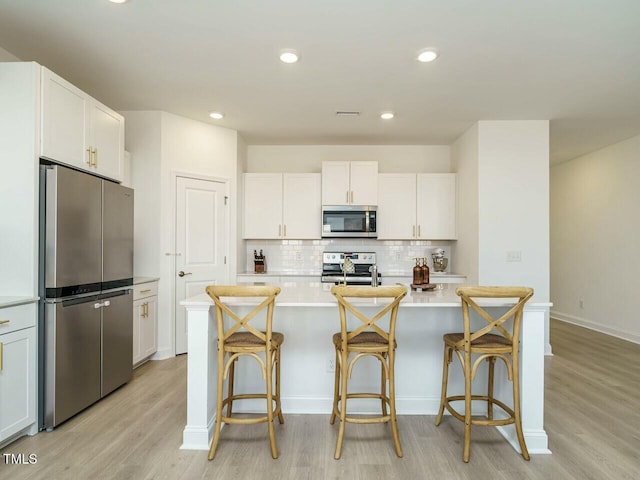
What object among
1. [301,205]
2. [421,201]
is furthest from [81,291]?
[421,201]

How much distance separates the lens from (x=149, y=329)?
3.85 m

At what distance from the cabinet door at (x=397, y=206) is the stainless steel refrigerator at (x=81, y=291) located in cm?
306

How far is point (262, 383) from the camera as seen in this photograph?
269cm

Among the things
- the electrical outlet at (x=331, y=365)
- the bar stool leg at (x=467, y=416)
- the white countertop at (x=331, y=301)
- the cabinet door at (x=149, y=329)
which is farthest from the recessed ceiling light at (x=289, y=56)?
the cabinet door at (x=149, y=329)

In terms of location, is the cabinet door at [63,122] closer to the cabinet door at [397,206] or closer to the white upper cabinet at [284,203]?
the white upper cabinet at [284,203]

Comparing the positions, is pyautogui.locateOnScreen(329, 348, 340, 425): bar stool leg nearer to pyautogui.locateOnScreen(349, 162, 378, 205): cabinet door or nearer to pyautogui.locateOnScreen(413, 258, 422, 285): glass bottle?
pyautogui.locateOnScreen(413, 258, 422, 285): glass bottle

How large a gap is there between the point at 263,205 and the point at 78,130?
257 cm

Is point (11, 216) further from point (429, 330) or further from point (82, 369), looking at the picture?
point (429, 330)

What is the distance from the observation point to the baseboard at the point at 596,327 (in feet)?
16.2

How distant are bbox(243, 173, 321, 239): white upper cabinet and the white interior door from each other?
0.52 metres

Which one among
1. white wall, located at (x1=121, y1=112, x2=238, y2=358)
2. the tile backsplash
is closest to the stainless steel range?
the tile backsplash

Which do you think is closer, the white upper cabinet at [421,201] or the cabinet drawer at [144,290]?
the cabinet drawer at [144,290]

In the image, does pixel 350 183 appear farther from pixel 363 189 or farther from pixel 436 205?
pixel 436 205

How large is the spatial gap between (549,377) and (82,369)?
3904 millimetres
